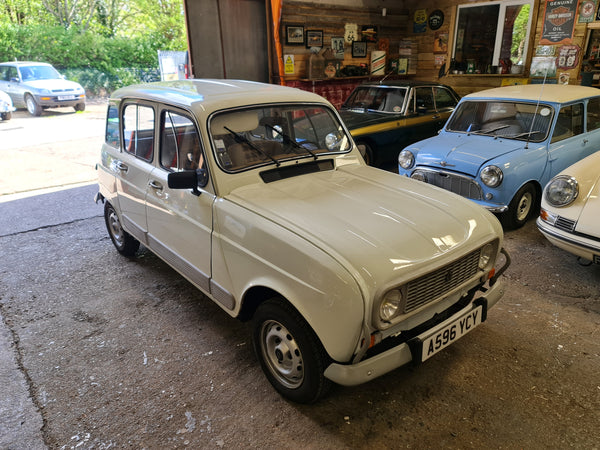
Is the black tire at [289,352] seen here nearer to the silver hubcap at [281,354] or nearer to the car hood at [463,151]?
the silver hubcap at [281,354]

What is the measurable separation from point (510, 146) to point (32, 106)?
48.2 ft

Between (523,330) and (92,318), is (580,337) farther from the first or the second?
(92,318)

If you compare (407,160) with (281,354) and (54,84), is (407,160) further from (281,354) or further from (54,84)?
(54,84)

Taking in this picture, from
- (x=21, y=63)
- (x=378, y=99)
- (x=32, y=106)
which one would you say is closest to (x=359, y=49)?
(x=378, y=99)

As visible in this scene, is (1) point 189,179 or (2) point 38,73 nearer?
(1) point 189,179

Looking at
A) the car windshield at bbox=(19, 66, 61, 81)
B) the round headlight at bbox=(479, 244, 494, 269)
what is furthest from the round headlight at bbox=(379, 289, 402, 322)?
the car windshield at bbox=(19, 66, 61, 81)

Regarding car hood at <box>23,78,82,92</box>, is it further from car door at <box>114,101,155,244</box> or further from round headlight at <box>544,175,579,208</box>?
round headlight at <box>544,175,579,208</box>

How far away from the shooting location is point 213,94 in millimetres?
3018

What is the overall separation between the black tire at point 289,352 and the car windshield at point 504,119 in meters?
4.26

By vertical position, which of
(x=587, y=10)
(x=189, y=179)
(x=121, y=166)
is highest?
(x=587, y=10)

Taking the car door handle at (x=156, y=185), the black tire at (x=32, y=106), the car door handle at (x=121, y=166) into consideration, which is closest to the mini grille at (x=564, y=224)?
the car door handle at (x=156, y=185)

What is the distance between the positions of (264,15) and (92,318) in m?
7.79

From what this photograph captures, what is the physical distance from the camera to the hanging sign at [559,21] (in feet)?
26.9

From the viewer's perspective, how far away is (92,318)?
11.4 feet
